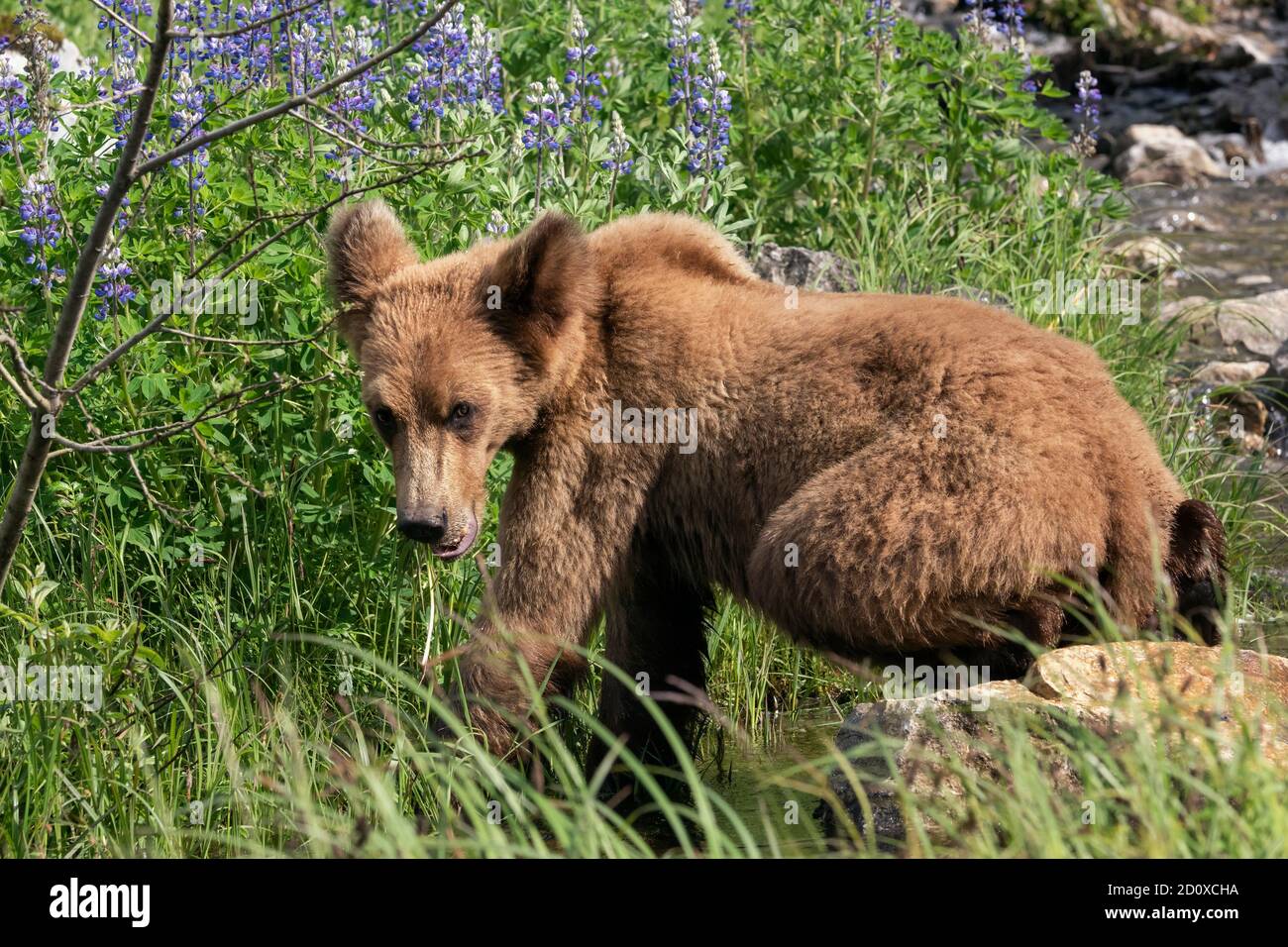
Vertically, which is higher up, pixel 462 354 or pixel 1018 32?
pixel 1018 32

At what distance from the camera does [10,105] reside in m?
6.03

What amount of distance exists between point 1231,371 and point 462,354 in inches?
264

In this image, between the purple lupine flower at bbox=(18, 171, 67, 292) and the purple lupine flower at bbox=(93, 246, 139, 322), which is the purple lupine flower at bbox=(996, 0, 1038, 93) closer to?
the purple lupine flower at bbox=(93, 246, 139, 322)

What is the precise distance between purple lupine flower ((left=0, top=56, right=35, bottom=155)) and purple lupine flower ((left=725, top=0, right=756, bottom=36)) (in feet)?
14.2

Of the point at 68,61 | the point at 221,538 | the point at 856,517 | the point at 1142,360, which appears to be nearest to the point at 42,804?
the point at 221,538

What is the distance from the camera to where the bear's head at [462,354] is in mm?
4957

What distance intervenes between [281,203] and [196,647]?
5.94 feet

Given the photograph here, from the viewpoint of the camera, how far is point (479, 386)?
199 inches

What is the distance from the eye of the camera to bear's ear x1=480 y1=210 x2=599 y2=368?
16.4ft

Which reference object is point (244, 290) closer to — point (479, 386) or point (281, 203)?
point (281, 203)

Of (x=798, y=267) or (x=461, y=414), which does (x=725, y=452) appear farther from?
(x=798, y=267)

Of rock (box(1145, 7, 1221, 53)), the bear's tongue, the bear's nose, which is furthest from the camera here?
rock (box(1145, 7, 1221, 53))

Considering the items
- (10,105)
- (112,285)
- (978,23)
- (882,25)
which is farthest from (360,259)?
(978,23)

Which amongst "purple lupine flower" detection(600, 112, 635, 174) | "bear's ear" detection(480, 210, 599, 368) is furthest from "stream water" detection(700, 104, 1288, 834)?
"purple lupine flower" detection(600, 112, 635, 174)
